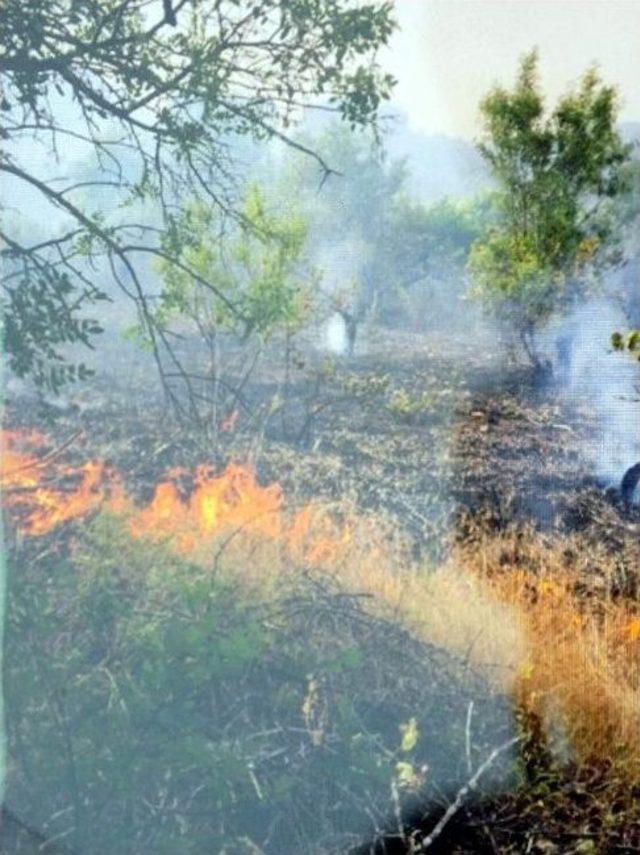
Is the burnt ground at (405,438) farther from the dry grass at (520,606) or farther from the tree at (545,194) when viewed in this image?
the tree at (545,194)

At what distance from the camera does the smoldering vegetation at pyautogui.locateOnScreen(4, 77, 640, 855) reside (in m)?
2.51

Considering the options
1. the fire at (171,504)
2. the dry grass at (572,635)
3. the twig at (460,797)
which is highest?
the fire at (171,504)

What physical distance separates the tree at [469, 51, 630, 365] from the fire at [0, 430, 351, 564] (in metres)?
0.60

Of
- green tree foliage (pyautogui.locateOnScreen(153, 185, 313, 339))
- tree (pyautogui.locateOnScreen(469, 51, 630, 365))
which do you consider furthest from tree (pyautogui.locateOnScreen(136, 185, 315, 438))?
tree (pyautogui.locateOnScreen(469, 51, 630, 365))

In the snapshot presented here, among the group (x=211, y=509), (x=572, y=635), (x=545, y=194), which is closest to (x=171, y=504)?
(x=211, y=509)

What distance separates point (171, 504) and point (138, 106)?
849 millimetres

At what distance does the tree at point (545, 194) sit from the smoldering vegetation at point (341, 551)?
1.7 inches

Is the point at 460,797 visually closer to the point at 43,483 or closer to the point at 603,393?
the point at 603,393

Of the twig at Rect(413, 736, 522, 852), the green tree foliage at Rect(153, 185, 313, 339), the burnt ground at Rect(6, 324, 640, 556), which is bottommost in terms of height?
the twig at Rect(413, 736, 522, 852)

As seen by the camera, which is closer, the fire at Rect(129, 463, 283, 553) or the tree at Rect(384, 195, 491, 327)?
the tree at Rect(384, 195, 491, 327)

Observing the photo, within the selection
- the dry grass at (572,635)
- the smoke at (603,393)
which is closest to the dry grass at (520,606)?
the dry grass at (572,635)

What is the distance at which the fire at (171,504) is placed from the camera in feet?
8.50

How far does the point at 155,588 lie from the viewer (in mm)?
2633

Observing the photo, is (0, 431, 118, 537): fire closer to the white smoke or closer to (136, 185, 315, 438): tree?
(136, 185, 315, 438): tree
